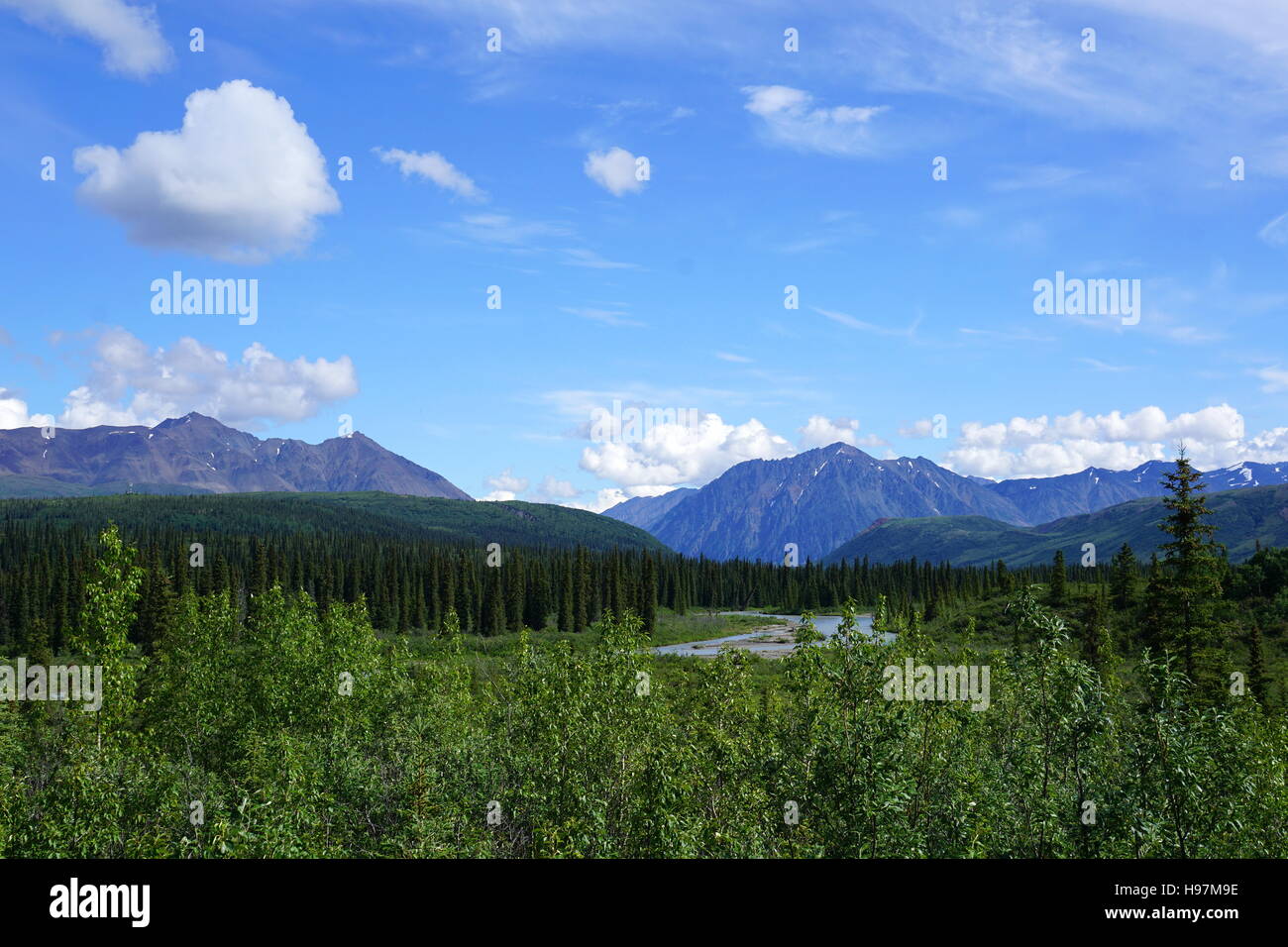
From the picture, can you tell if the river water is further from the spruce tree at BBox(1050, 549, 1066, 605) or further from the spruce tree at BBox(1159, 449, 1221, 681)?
the spruce tree at BBox(1159, 449, 1221, 681)

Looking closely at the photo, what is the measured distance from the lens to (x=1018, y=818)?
70.2 ft

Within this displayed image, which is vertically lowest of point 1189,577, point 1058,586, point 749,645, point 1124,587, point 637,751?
point 749,645

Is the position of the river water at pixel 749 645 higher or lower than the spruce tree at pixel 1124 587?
lower

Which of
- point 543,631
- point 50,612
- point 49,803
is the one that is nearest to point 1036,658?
point 49,803

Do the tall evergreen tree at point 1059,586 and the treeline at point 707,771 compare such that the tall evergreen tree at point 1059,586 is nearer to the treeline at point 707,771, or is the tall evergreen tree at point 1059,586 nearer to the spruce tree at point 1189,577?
the spruce tree at point 1189,577

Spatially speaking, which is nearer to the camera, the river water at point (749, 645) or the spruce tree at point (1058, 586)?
the spruce tree at point (1058, 586)

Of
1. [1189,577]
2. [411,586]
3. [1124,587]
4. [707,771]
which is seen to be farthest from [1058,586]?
[411,586]

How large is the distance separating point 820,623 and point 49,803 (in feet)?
596

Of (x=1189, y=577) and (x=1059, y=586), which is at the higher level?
(x=1189, y=577)

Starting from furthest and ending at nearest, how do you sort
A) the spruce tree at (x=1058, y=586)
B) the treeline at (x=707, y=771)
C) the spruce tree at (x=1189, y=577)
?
1. the spruce tree at (x=1058, y=586)
2. the spruce tree at (x=1189, y=577)
3. the treeline at (x=707, y=771)

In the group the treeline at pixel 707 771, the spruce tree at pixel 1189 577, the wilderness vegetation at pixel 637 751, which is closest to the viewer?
the treeline at pixel 707 771

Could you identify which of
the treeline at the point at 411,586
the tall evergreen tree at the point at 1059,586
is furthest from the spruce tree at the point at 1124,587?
the treeline at the point at 411,586

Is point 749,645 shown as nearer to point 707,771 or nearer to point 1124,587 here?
point 1124,587
